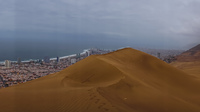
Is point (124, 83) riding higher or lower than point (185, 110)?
higher

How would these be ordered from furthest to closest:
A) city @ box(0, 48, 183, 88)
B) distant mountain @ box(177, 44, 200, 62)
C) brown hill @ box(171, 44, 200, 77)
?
distant mountain @ box(177, 44, 200, 62) → city @ box(0, 48, 183, 88) → brown hill @ box(171, 44, 200, 77)

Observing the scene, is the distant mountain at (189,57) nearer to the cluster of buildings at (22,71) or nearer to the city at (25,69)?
the city at (25,69)

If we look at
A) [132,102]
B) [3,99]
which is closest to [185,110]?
[132,102]

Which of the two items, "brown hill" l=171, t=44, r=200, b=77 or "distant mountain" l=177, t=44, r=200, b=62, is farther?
"distant mountain" l=177, t=44, r=200, b=62

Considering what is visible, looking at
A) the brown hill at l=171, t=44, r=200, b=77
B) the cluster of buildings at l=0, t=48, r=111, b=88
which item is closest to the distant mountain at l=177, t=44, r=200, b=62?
the brown hill at l=171, t=44, r=200, b=77

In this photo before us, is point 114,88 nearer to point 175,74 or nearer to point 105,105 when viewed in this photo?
point 105,105

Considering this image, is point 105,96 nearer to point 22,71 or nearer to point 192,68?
point 192,68

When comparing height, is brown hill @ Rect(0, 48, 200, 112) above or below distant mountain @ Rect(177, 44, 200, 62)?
above

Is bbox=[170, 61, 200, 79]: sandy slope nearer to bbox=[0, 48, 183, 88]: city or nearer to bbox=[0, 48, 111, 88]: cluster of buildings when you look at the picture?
bbox=[0, 48, 183, 88]: city

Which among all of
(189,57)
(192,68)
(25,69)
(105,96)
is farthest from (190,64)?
(25,69)

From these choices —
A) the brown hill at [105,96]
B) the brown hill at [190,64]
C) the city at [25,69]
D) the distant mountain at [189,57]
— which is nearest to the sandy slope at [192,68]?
the brown hill at [190,64]

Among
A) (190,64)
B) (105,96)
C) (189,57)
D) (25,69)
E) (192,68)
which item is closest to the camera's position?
(105,96)
